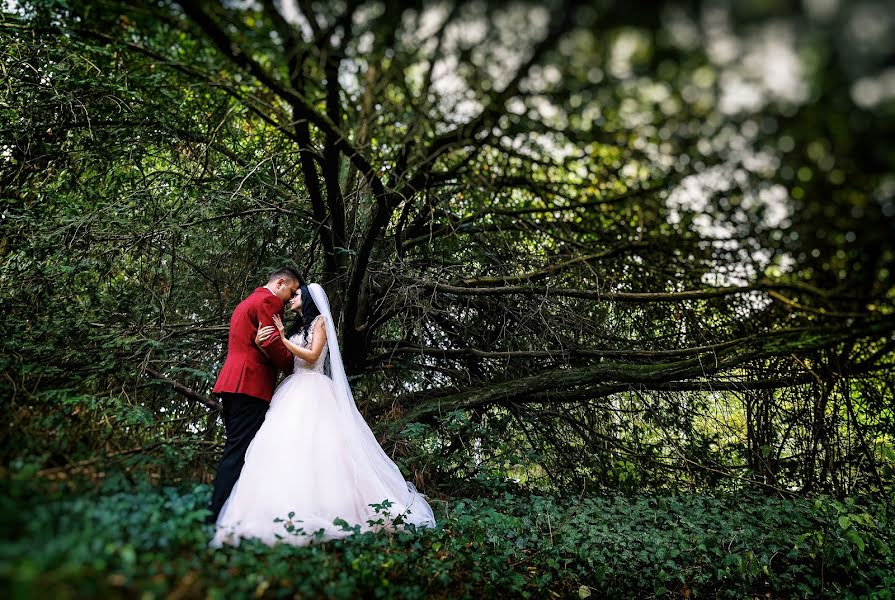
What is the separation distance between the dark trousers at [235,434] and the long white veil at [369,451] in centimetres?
65

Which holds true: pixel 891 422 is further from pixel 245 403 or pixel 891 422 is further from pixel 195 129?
pixel 195 129

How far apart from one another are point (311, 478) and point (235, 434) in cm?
74

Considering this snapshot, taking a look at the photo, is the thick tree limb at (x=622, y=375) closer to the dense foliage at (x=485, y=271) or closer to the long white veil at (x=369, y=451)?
the dense foliage at (x=485, y=271)

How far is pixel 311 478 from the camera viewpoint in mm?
4227

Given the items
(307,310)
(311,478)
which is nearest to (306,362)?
(307,310)

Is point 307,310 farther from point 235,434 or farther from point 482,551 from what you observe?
point 482,551

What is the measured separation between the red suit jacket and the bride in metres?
0.10

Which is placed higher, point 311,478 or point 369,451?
point 369,451

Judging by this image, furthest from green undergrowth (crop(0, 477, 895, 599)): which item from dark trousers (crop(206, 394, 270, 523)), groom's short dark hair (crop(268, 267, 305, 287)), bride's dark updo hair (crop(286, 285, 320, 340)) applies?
groom's short dark hair (crop(268, 267, 305, 287))

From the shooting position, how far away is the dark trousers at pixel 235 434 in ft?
13.6

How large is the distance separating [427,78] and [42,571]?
8.49 feet

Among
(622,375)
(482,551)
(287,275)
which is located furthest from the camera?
(622,375)

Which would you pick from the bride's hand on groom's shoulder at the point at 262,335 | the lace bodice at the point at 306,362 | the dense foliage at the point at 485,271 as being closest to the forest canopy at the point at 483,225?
the dense foliage at the point at 485,271

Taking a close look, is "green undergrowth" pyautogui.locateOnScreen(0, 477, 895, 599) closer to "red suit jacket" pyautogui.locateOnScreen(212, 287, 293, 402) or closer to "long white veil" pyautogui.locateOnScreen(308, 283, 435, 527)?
"long white veil" pyautogui.locateOnScreen(308, 283, 435, 527)
